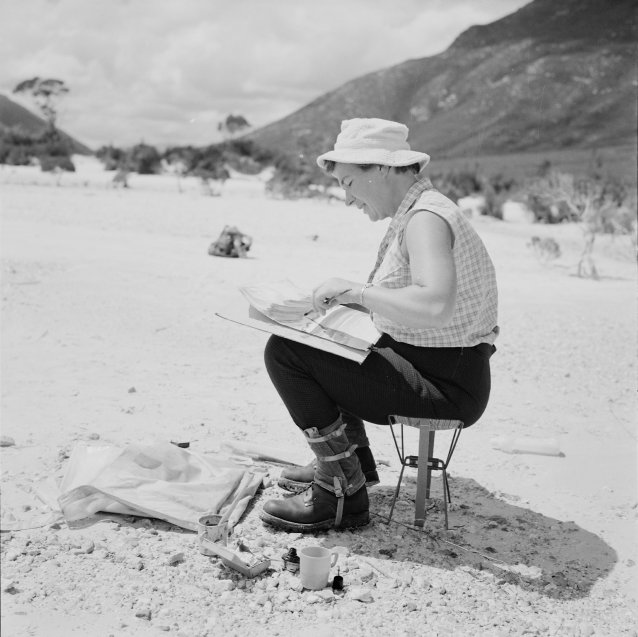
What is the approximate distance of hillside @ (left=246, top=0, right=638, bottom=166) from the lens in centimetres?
6881

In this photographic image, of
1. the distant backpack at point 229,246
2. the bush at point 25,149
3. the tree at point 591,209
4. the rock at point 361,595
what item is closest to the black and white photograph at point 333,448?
the rock at point 361,595

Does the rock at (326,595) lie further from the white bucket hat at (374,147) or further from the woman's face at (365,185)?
the white bucket hat at (374,147)

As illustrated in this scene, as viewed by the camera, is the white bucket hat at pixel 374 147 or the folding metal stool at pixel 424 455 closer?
the white bucket hat at pixel 374 147

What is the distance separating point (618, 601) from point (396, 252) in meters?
1.30

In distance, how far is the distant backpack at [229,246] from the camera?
32.6 ft

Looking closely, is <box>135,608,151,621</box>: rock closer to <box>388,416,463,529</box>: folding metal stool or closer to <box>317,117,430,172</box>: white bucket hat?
<box>388,416,463,529</box>: folding metal stool

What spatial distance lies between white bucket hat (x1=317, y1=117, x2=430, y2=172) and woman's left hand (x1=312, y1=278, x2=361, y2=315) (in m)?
0.39

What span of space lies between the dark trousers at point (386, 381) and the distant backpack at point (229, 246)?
23.5 feet

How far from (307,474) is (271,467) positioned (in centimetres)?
31

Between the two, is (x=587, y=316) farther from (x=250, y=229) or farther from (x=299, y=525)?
(x=250, y=229)

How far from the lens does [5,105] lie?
2409 inches

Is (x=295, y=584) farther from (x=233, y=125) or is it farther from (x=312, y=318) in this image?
(x=233, y=125)

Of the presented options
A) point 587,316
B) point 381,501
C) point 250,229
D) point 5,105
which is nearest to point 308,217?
point 250,229

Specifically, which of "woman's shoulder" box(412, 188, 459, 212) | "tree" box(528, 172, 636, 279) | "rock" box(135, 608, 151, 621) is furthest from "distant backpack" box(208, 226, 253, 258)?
"rock" box(135, 608, 151, 621)
